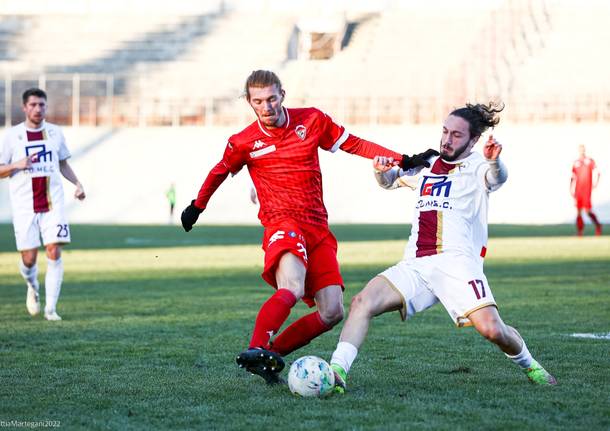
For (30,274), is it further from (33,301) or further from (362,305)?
(362,305)

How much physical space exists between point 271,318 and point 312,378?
0.46 metres

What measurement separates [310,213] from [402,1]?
43580mm

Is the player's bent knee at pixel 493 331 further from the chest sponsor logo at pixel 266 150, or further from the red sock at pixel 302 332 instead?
the chest sponsor logo at pixel 266 150

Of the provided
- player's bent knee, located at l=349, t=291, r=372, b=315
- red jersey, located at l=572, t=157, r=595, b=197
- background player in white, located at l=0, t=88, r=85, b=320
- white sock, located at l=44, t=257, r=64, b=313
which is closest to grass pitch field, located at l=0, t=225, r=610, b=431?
white sock, located at l=44, t=257, r=64, b=313

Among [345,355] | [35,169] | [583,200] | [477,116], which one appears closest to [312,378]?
[345,355]

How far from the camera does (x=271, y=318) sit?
6.59m

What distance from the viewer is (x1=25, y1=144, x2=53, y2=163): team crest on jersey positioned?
1114cm

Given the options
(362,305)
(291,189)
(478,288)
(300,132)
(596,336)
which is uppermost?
(300,132)

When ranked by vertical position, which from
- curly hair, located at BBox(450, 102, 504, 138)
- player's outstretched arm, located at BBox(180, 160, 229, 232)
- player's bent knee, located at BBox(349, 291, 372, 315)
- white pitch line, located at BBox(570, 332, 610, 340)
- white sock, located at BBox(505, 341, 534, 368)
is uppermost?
curly hair, located at BBox(450, 102, 504, 138)

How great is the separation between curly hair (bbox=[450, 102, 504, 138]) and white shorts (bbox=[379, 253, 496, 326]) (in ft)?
2.61

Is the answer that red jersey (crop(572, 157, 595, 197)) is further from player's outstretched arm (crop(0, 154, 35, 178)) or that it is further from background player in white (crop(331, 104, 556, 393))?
background player in white (crop(331, 104, 556, 393))

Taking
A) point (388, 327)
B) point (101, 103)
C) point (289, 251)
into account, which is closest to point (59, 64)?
point (101, 103)

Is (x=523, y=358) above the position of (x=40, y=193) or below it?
below

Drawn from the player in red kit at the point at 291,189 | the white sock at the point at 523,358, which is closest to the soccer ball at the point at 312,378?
the player in red kit at the point at 291,189
